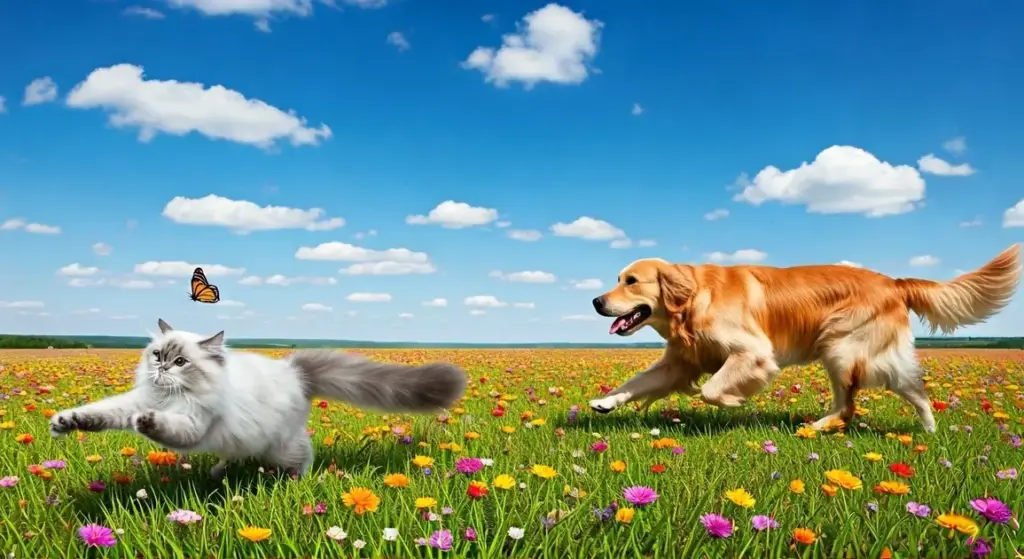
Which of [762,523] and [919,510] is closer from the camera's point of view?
[762,523]

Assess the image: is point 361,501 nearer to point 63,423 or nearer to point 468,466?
point 468,466

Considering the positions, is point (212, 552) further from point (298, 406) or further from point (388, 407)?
point (388, 407)

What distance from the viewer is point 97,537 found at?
2975mm

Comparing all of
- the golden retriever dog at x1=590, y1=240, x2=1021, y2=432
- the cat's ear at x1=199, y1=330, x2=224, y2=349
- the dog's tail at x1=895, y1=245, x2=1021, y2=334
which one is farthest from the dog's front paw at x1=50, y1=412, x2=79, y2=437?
the dog's tail at x1=895, y1=245, x2=1021, y2=334

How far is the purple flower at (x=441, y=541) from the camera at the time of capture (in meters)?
2.73

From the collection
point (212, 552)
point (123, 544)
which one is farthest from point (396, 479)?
point (123, 544)

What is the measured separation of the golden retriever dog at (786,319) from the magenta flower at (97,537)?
4.46 meters

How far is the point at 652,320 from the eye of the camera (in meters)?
7.32

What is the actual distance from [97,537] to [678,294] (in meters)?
5.36

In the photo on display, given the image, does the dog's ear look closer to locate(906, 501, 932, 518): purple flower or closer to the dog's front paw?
locate(906, 501, 932, 518): purple flower

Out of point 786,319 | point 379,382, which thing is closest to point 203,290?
point 379,382

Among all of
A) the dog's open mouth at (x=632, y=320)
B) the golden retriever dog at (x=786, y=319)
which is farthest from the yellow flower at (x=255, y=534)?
the dog's open mouth at (x=632, y=320)

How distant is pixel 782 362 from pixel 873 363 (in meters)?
0.83

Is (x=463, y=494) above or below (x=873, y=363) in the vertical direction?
below
